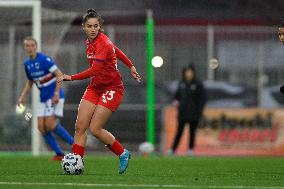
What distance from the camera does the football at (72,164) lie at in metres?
14.2

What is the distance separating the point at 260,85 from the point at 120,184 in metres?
13.1

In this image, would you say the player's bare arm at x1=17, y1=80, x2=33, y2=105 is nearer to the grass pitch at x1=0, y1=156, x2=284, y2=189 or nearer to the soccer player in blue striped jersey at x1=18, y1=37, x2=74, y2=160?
the soccer player in blue striped jersey at x1=18, y1=37, x2=74, y2=160

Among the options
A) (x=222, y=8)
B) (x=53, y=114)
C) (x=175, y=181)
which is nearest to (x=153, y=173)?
(x=175, y=181)

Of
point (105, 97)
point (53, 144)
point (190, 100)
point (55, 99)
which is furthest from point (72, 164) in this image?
point (190, 100)

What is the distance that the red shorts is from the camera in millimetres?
14359

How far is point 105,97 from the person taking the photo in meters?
14.4

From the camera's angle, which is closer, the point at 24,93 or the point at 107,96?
the point at 107,96

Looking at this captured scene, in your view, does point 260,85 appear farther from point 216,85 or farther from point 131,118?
point 131,118

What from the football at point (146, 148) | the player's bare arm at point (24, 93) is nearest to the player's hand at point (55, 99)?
the player's bare arm at point (24, 93)

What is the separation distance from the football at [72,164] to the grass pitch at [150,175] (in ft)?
0.37

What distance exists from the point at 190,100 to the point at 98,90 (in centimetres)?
978

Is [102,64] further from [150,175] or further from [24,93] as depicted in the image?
[24,93]

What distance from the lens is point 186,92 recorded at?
950 inches

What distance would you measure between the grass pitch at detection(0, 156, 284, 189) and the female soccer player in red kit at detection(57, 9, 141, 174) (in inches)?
18.6
